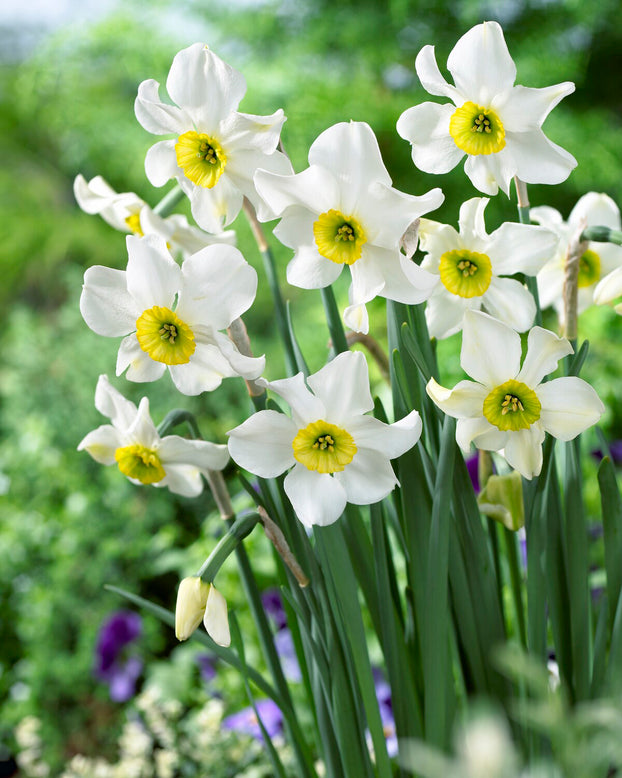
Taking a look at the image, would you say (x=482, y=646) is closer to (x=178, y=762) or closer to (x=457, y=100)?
(x=457, y=100)

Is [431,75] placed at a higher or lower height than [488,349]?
higher

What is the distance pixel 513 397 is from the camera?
365 mm

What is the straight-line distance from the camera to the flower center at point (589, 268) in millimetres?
464

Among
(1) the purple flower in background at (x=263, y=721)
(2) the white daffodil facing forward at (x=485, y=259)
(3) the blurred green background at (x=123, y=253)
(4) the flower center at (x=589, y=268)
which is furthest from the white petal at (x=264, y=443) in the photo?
(3) the blurred green background at (x=123, y=253)

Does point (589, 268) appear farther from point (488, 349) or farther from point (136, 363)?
point (136, 363)

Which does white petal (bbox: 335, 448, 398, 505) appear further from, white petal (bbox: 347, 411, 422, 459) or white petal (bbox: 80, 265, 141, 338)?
white petal (bbox: 80, 265, 141, 338)

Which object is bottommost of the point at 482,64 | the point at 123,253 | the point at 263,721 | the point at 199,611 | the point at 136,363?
the point at 263,721

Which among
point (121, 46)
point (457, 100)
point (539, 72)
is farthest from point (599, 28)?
point (457, 100)

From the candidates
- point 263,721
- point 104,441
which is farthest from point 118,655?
point 104,441

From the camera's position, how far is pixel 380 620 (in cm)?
44

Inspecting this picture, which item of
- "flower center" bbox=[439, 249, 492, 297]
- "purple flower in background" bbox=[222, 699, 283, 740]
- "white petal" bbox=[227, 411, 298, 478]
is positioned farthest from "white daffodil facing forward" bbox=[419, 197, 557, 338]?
"purple flower in background" bbox=[222, 699, 283, 740]

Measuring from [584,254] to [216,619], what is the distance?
0.98 feet

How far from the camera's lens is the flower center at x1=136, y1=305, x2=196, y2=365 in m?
0.35

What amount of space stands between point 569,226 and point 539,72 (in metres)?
1.55
